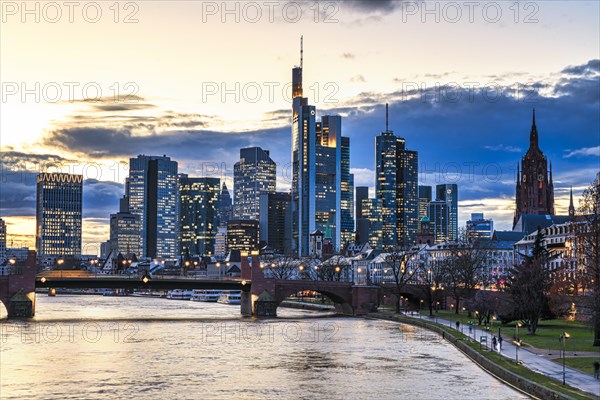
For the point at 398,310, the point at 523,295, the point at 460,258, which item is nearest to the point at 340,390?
the point at 523,295

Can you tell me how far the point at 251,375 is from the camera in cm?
6475

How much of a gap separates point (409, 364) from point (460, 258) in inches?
2822

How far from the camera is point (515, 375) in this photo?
55.4 metres

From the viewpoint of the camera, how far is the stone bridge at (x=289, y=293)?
136000mm

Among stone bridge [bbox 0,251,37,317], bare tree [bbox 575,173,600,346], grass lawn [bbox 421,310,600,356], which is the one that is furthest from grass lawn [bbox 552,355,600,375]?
stone bridge [bbox 0,251,37,317]

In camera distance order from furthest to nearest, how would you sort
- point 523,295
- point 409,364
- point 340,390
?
point 523,295
point 409,364
point 340,390

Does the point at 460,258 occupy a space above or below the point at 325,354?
above

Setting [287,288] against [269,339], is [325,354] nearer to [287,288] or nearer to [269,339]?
[269,339]

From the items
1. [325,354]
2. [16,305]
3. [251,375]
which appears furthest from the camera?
[16,305]

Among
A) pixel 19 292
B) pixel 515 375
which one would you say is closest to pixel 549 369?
pixel 515 375

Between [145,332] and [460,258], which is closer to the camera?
[145,332]

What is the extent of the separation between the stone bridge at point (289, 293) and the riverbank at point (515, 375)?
48.7 m

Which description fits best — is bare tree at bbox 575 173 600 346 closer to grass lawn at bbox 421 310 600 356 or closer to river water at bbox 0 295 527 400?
grass lawn at bbox 421 310 600 356

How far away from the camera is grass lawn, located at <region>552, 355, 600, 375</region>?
5594cm
